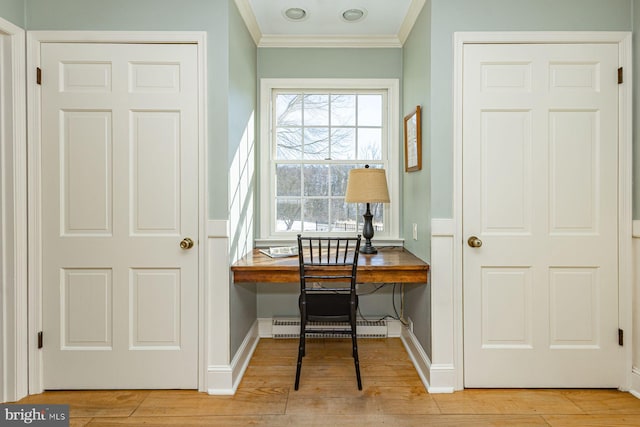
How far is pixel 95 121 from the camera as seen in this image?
218 centimetres

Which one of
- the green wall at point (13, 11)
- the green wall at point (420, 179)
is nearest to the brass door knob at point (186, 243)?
the green wall at point (420, 179)

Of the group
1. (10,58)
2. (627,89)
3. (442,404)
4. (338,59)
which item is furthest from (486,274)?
(10,58)

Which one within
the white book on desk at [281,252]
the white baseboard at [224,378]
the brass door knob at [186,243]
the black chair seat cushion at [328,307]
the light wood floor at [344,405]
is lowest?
the light wood floor at [344,405]

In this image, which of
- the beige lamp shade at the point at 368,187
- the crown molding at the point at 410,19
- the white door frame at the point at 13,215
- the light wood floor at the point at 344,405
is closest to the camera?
the light wood floor at the point at 344,405

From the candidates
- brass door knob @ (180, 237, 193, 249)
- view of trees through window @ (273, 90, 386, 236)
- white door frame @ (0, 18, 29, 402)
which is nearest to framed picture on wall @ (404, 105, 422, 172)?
view of trees through window @ (273, 90, 386, 236)

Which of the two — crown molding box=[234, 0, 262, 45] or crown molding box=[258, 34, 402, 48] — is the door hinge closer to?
crown molding box=[258, 34, 402, 48]

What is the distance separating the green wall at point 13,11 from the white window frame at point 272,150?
156 cm

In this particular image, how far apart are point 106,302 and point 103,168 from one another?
816 millimetres

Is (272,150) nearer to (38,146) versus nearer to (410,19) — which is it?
(410,19)

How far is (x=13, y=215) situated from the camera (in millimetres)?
2096

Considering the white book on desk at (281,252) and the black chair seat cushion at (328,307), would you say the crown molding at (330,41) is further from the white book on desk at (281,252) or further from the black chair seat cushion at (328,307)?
the black chair seat cushion at (328,307)

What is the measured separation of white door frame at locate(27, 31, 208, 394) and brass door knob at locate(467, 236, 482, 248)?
5.30 ft

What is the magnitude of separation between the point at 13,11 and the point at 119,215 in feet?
4.24

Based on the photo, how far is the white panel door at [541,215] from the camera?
2.20 meters
